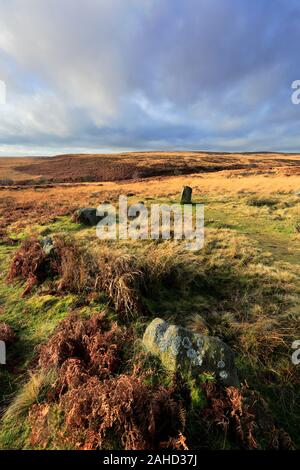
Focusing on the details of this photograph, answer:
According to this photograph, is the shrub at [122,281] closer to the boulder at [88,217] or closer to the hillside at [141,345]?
the hillside at [141,345]

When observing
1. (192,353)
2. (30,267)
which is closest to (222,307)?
(192,353)

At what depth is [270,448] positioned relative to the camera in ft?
10.8

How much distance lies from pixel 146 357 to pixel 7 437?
2.02 m

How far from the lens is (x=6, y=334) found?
5258 mm

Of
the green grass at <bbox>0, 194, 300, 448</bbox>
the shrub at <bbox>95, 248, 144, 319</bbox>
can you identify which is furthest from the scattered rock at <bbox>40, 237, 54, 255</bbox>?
the shrub at <bbox>95, 248, 144, 319</bbox>

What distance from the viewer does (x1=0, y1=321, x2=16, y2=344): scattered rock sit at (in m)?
5.18

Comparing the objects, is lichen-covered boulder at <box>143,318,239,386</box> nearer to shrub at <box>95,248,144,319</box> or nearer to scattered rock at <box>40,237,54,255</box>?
shrub at <box>95,248,144,319</box>

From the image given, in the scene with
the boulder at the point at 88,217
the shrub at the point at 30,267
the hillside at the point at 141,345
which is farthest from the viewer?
the boulder at the point at 88,217

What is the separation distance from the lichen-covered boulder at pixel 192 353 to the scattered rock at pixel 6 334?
267cm

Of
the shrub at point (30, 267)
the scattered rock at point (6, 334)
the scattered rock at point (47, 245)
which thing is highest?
the scattered rock at point (47, 245)

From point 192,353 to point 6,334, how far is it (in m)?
3.50

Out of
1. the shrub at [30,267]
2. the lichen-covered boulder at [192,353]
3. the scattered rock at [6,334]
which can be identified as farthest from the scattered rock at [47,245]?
the lichen-covered boulder at [192,353]

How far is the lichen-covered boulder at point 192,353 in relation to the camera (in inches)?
155

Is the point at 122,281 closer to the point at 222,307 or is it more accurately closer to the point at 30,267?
the point at 222,307
